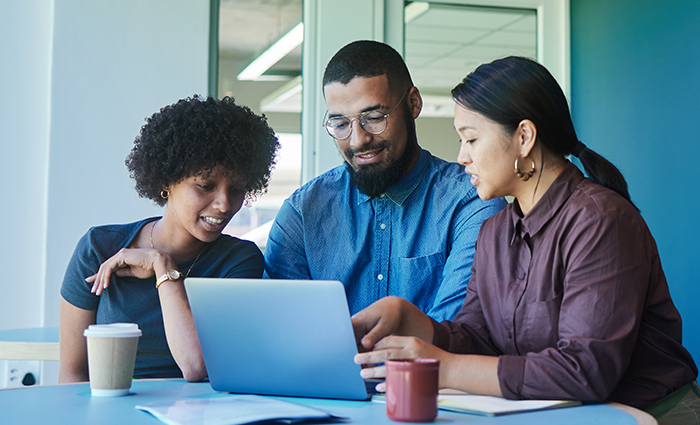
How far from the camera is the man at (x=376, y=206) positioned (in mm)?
1790

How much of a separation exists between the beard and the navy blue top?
0.40 meters

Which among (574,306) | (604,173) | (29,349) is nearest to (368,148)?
(604,173)

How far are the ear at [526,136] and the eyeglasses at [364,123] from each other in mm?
563

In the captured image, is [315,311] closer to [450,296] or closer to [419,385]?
[419,385]

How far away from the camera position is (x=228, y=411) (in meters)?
0.91

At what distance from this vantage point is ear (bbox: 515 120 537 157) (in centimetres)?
130

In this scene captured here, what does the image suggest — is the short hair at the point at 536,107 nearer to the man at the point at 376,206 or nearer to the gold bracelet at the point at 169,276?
the man at the point at 376,206

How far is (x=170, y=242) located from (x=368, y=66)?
73cm

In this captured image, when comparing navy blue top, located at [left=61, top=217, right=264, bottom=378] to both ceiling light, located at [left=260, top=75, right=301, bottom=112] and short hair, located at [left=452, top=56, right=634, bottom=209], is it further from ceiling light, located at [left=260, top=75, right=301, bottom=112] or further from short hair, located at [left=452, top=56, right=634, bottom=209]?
ceiling light, located at [left=260, top=75, right=301, bottom=112]

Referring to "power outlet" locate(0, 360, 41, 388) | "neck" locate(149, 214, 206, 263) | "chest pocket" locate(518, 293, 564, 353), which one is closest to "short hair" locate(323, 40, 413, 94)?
"neck" locate(149, 214, 206, 263)

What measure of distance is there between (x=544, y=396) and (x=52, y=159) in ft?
9.11

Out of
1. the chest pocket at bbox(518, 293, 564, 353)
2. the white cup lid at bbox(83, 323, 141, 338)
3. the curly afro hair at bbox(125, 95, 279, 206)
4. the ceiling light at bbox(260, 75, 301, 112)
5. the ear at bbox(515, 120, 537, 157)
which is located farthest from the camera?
the ceiling light at bbox(260, 75, 301, 112)

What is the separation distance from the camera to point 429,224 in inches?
71.5

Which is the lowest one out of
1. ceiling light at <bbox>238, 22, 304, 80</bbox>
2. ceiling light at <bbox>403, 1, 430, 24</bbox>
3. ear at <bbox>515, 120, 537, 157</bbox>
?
ear at <bbox>515, 120, 537, 157</bbox>
